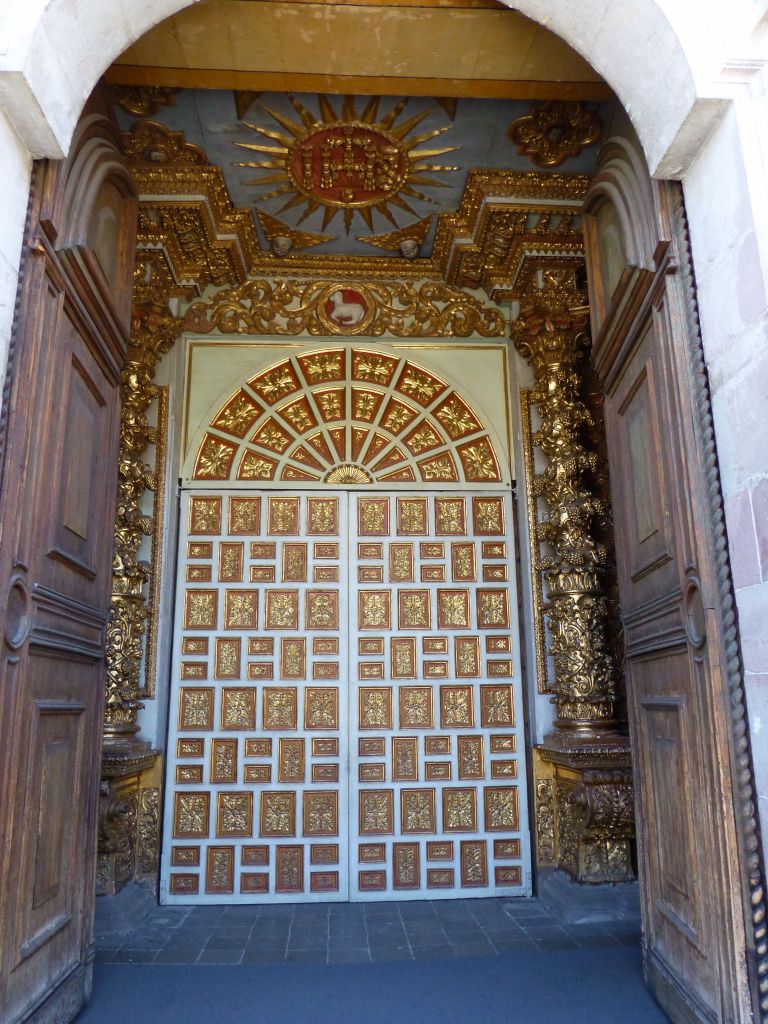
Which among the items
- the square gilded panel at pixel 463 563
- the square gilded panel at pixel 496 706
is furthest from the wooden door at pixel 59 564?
the square gilded panel at pixel 496 706

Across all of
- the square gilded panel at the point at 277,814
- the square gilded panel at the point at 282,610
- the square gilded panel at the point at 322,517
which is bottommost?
the square gilded panel at the point at 277,814

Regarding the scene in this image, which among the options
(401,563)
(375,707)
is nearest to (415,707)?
(375,707)

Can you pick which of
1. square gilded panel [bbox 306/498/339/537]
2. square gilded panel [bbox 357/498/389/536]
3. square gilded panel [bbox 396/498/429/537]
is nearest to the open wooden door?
square gilded panel [bbox 396/498/429/537]

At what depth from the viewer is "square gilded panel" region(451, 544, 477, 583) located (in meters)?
5.90

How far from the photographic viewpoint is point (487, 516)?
19.7 ft

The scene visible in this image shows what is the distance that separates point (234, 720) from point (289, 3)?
14.1ft

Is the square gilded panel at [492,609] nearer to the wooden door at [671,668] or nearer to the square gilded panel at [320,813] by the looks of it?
the square gilded panel at [320,813]

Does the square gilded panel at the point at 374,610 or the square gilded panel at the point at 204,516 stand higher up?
the square gilded panel at the point at 204,516

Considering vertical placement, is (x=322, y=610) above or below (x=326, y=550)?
below

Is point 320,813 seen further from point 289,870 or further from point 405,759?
point 405,759

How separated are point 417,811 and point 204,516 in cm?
259

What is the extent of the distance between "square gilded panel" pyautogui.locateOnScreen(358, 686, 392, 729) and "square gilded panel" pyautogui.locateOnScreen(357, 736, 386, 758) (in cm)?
8

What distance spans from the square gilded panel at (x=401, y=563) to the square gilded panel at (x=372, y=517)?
0.11 meters

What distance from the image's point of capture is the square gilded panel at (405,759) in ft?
18.3
